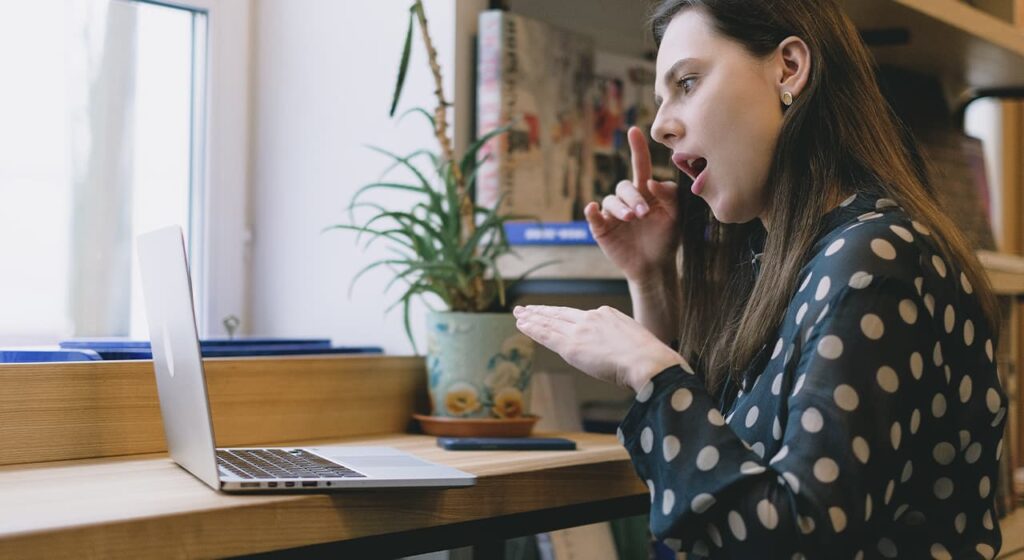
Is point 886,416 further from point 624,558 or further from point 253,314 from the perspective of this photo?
point 253,314

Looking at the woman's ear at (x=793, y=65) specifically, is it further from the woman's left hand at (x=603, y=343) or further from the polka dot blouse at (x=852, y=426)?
Result: the woman's left hand at (x=603, y=343)

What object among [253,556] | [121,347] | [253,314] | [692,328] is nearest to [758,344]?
[692,328]

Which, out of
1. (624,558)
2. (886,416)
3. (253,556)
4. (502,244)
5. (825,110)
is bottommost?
(624,558)

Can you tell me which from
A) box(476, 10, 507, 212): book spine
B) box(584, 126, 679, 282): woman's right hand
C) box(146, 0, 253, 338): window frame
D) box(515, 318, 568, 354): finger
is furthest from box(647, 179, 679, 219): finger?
box(146, 0, 253, 338): window frame

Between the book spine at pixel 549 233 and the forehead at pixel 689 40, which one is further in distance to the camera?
the book spine at pixel 549 233

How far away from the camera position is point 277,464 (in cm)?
107

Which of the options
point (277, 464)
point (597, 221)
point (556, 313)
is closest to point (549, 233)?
point (597, 221)

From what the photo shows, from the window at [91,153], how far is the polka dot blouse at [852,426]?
95 centimetres

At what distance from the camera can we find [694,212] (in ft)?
4.45

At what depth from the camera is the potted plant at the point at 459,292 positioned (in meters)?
1.40

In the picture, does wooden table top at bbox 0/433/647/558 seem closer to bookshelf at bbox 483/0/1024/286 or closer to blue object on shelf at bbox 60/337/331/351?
blue object on shelf at bbox 60/337/331/351

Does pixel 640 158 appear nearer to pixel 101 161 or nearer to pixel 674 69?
pixel 674 69

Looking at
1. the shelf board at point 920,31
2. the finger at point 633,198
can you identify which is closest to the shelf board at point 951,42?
the shelf board at point 920,31

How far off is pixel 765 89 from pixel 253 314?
3.40 ft
